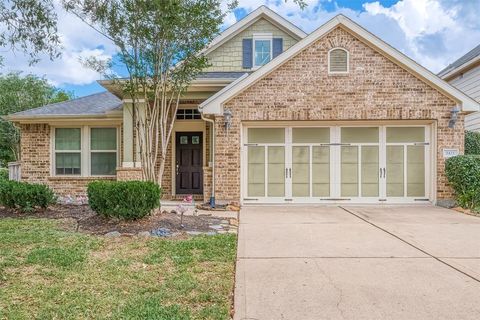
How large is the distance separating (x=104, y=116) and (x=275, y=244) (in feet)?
28.7

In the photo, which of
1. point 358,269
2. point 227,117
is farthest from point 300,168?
point 358,269

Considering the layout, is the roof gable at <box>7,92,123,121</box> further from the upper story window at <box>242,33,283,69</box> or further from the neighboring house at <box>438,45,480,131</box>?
the neighboring house at <box>438,45,480,131</box>

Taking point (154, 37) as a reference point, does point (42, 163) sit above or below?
below

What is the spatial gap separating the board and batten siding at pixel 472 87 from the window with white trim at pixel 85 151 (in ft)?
46.2

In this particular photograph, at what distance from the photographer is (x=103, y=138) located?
13.2 metres

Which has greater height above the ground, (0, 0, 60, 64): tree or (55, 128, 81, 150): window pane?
(0, 0, 60, 64): tree

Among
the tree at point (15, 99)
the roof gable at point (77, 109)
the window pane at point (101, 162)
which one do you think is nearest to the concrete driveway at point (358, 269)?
the window pane at point (101, 162)

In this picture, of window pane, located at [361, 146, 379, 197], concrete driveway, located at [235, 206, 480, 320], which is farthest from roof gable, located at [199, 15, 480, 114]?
concrete driveway, located at [235, 206, 480, 320]

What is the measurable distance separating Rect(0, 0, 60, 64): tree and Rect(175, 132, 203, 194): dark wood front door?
647 cm

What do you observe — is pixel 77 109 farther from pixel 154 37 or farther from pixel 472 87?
pixel 472 87

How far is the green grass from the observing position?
11.6 feet

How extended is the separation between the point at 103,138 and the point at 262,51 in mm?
7092

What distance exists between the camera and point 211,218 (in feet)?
29.0

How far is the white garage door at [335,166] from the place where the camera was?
11312 millimetres
